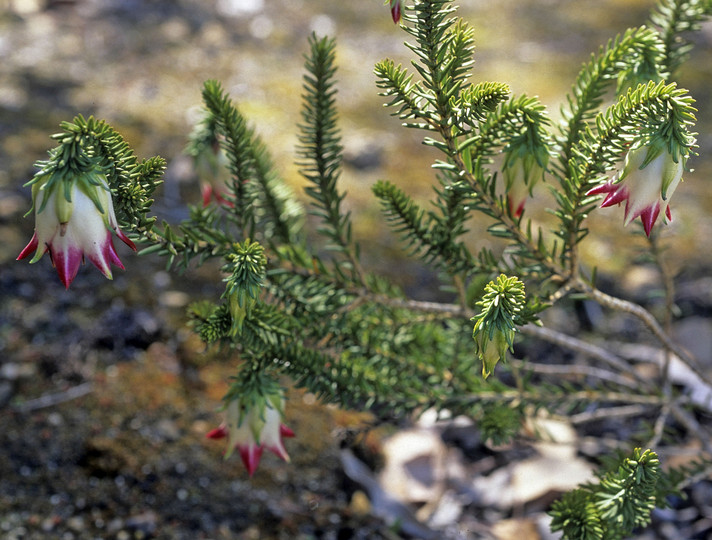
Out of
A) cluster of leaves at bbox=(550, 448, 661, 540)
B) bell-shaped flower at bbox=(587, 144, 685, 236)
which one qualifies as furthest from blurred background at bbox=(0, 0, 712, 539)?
bell-shaped flower at bbox=(587, 144, 685, 236)

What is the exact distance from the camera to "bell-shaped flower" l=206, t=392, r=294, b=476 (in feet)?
3.95

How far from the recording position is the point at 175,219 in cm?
260

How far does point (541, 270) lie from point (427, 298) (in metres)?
1.23

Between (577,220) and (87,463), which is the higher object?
(577,220)

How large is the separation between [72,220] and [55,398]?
127cm

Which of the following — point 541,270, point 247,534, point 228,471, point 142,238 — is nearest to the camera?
point 142,238

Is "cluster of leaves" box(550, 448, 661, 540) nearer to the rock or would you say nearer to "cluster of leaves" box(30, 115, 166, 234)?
the rock

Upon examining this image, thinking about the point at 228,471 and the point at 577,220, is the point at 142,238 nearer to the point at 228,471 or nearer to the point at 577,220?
the point at 577,220

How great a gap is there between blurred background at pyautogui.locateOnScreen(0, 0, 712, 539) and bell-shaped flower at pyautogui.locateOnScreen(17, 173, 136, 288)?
39.1 inches

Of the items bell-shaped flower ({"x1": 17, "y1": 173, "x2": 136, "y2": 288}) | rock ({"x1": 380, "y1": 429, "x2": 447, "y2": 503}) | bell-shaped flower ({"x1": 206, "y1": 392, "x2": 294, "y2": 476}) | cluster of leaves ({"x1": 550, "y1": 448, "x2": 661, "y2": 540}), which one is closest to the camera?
bell-shaped flower ({"x1": 17, "y1": 173, "x2": 136, "y2": 288})

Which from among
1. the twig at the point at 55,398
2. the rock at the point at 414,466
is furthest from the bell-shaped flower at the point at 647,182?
the twig at the point at 55,398

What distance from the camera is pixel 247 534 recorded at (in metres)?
1.69

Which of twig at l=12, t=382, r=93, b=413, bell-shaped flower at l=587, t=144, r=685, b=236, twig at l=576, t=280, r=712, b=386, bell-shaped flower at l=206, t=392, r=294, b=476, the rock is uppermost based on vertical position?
bell-shaped flower at l=587, t=144, r=685, b=236

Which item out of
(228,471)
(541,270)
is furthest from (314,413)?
(541,270)
